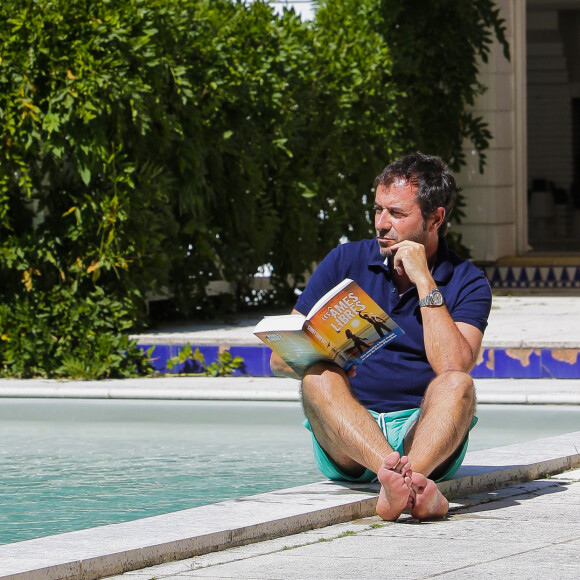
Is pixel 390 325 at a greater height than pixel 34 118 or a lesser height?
lesser

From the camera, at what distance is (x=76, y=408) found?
837 cm

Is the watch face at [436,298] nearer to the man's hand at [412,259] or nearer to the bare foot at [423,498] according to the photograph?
the man's hand at [412,259]

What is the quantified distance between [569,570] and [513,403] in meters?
4.23

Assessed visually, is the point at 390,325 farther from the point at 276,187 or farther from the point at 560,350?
the point at 276,187

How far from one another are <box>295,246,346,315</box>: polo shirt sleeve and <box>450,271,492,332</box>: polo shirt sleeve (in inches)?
17.3

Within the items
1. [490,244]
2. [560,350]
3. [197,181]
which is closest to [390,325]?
[560,350]

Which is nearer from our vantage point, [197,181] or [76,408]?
[76,408]

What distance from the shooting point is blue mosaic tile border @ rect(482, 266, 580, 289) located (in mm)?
15469

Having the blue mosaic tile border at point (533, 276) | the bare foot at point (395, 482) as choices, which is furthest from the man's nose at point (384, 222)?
the blue mosaic tile border at point (533, 276)

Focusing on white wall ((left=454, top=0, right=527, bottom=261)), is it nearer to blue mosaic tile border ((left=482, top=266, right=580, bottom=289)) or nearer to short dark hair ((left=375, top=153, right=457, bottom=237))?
blue mosaic tile border ((left=482, top=266, right=580, bottom=289))

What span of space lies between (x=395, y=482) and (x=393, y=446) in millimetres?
535

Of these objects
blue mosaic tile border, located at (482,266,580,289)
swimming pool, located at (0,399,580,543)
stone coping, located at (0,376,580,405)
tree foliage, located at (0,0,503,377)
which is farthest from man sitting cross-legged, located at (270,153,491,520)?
blue mosaic tile border, located at (482,266,580,289)

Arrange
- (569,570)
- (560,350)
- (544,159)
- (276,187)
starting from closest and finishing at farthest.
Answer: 1. (569,570)
2. (560,350)
3. (276,187)
4. (544,159)

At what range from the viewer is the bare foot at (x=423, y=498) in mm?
4695
